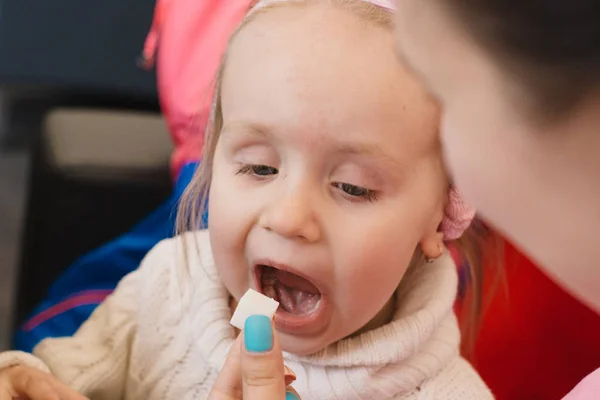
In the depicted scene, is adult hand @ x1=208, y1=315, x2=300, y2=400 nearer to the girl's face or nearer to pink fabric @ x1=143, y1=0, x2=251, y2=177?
the girl's face

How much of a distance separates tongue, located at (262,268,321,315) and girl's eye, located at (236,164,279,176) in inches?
3.7

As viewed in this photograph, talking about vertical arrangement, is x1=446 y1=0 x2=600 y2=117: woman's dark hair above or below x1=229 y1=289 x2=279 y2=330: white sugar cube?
above

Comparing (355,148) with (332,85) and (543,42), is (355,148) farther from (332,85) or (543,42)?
(543,42)

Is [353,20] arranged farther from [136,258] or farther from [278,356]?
[136,258]

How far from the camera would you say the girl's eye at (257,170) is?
2.29 ft

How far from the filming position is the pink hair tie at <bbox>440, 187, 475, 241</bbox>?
0.74m

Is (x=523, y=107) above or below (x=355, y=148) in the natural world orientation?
above

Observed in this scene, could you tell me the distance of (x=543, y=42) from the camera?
1.19 feet

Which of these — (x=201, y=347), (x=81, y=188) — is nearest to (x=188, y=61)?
(x=81, y=188)

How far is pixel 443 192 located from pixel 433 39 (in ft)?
1.10

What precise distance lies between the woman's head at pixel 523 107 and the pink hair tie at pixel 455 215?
30cm

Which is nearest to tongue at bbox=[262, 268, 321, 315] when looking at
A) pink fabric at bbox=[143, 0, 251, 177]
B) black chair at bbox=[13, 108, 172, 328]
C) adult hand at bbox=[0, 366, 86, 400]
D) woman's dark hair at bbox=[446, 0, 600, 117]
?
adult hand at bbox=[0, 366, 86, 400]

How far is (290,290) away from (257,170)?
12cm

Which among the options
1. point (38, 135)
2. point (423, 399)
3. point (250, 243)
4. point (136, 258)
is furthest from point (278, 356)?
point (38, 135)
